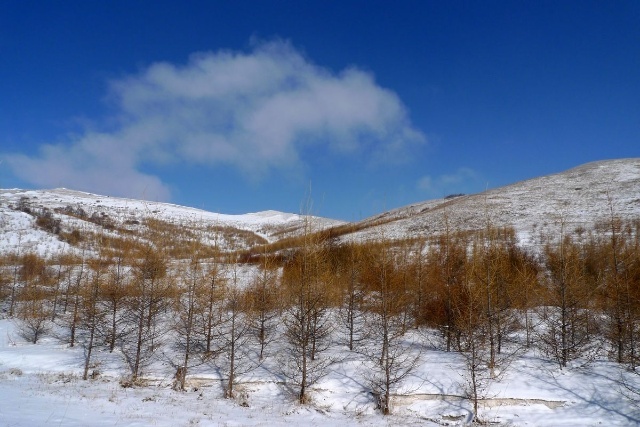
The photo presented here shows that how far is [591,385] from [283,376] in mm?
12640

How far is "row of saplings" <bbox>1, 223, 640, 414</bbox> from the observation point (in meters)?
16.2

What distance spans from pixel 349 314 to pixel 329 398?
6398mm

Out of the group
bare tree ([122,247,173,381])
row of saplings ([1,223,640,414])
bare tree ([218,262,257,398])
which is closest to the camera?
bare tree ([218,262,257,398])

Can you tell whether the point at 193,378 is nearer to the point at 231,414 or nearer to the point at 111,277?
the point at 231,414

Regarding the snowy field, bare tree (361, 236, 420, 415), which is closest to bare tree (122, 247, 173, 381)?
the snowy field

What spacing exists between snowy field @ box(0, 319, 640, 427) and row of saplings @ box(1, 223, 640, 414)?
0.59 metres

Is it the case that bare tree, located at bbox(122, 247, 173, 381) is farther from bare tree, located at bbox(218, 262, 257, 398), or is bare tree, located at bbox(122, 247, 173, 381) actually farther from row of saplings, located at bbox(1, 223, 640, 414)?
bare tree, located at bbox(218, 262, 257, 398)

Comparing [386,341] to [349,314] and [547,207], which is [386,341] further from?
[547,207]

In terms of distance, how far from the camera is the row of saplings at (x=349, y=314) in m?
16.2

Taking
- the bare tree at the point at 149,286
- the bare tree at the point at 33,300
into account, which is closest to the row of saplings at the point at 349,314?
the bare tree at the point at 149,286

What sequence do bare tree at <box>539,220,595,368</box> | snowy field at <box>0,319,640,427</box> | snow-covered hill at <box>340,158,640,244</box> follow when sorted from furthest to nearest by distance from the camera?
snow-covered hill at <box>340,158,640,244</box>, bare tree at <box>539,220,595,368</box>, snowy field at <box>0,319,640,427</box>

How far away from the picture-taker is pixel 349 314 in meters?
20.9

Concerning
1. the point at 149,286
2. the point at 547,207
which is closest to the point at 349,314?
the point at 149,286

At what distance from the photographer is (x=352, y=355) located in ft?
58.5
